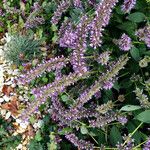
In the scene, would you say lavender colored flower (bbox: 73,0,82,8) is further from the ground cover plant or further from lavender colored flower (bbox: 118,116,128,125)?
lavender colored flower (bbox: 118,116,128,125)

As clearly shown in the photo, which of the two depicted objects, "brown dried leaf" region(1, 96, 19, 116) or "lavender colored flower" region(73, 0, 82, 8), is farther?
"brown dried leaf" region(1, 96, 19, 116)

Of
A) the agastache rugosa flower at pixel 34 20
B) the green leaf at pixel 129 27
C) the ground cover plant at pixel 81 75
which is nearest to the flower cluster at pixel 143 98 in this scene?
the ground cover plant at pixel 81 75

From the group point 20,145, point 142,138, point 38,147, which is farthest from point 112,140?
point 20,145

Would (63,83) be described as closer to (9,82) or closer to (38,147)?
(38,147)

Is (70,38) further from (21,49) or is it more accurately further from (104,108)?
(21,49)

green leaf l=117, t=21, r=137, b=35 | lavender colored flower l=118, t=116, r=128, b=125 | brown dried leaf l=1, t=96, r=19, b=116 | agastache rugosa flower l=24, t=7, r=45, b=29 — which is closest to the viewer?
lavender colored flower l=118, t=116, r=128, b=125

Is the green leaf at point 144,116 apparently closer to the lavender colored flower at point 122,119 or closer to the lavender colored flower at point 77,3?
the lavender colored flower at point 122,119

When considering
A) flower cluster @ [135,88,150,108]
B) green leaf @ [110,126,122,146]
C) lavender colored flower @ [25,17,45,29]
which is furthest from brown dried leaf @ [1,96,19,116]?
flower cluster @ [135,88,150,108]

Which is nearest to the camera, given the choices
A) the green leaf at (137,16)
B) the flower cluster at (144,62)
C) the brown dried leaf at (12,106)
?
the flower cluster at (144,62)
